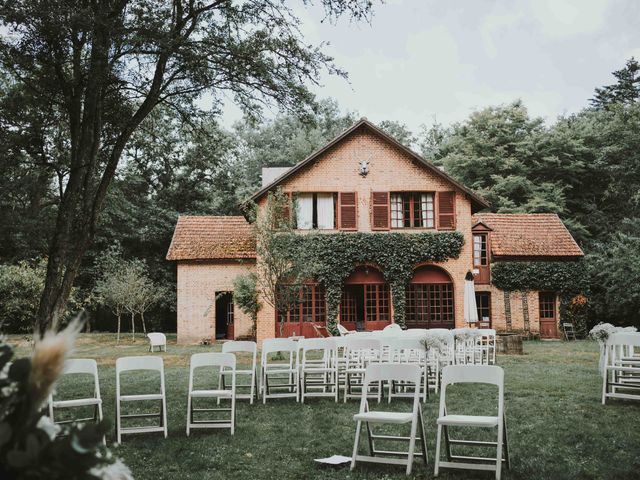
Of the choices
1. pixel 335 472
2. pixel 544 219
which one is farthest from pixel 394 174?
pixel 335 472

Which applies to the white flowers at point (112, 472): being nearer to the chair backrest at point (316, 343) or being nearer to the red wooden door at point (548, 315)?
the chair backrest at point (316, 343)

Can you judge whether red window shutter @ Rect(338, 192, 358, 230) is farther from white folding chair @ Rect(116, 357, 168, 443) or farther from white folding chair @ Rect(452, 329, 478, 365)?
white folding chair @ Rect(116, 357, 168, 443)

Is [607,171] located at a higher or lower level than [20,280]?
higher

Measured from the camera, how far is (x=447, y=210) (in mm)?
24578

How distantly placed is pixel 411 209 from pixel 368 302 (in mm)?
3836

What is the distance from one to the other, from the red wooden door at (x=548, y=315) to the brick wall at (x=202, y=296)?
11748 millimetres

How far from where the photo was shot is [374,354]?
12.9 meters

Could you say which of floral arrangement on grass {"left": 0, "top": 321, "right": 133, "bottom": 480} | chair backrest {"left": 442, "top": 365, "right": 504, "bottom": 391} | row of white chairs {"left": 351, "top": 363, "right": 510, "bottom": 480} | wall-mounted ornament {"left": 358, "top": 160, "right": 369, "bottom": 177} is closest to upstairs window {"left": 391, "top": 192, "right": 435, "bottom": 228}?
wall-mounted ornament {"left": 358, "top": 160, "right": 369, "bottom": 177}

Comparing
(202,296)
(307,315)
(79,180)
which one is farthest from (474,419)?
(202,296)

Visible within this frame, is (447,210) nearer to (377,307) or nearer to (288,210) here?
(377,307)

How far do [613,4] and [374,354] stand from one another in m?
17.7

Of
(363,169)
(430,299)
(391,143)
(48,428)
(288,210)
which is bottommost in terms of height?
(48,428)

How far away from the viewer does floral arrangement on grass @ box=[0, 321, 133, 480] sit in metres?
1.47

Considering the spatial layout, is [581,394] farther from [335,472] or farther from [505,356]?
[505,356]
